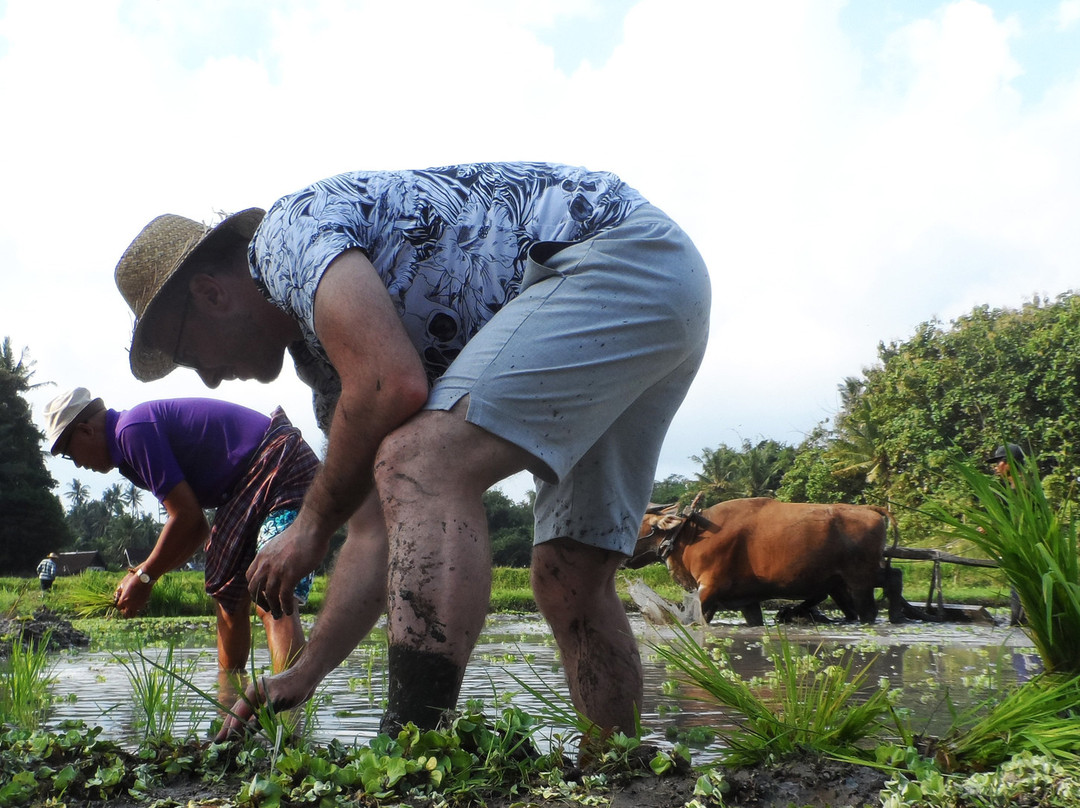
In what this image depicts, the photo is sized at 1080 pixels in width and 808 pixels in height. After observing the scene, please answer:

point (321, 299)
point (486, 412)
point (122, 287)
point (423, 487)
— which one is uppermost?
point (122, 287)

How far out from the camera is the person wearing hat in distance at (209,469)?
3959mm

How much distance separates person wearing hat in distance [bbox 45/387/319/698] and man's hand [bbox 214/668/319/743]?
5.79 ft

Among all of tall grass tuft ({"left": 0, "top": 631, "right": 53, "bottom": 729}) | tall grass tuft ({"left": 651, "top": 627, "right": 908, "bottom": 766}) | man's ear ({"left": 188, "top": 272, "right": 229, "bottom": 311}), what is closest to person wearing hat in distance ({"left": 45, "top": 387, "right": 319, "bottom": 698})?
tall grass tuft ({"left": 0, "top": 631, "right": 53, "bottom": 729})

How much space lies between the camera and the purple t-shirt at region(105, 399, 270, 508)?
13.0ft

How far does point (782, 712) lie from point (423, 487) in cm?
84

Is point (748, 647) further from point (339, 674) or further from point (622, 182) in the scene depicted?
point (622, 182)

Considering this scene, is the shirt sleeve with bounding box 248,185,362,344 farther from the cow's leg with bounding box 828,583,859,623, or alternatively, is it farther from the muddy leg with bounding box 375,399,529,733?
the cow's leg with bounding box 828,583,859,623

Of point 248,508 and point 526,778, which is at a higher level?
point 248,508

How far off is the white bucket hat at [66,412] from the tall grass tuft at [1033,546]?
338 cm

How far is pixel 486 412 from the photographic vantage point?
1769mm

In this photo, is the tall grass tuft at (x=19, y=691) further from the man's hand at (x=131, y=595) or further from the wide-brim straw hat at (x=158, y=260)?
the wide-brim straw hat at (x=158, y=260)

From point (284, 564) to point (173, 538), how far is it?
197 centimetres

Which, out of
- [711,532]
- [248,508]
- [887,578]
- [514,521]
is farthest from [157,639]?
[514,521]

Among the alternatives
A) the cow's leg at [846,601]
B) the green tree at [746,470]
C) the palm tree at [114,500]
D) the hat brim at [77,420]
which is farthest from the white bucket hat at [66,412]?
the palm tree at [114,500]
